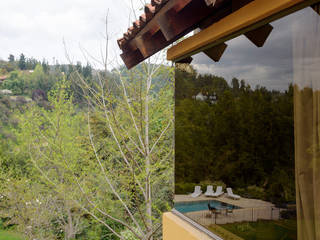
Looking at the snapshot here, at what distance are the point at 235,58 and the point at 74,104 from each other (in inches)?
504

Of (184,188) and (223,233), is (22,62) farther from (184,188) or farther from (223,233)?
(223,233)

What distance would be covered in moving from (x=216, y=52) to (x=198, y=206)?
1.07 meters

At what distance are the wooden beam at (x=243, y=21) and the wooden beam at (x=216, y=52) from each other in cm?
3

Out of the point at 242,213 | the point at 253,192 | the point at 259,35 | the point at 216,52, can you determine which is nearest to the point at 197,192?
the point at 242,213

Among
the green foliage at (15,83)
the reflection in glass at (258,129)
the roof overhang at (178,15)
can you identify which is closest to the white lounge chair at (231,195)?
the reflection in glass at (258,129)

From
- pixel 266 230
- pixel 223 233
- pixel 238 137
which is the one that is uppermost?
pixel 238 137

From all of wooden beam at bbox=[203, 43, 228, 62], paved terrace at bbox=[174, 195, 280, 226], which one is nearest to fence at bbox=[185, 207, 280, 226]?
paved terrace at bbox=[174, 195, 280, 226]

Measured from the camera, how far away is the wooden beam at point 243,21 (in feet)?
4.12

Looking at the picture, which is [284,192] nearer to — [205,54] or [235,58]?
[235,58]

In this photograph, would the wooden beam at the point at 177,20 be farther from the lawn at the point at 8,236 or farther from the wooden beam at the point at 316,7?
the lawn at the point at 8,236

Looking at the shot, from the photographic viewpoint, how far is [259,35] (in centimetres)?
145

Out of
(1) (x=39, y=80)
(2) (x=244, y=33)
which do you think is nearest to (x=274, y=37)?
(2) (x=244, y=33)

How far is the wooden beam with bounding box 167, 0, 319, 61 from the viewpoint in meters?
1.26

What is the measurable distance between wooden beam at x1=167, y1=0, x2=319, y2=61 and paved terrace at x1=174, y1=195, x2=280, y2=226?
878 mm
